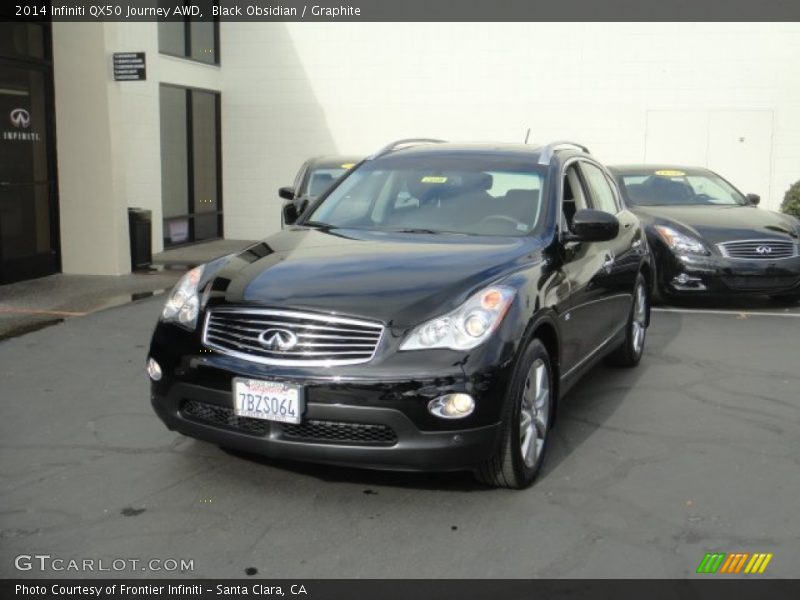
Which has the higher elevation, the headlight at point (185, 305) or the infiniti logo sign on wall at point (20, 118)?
the infiniti logo sign on wall at point (20, 118)

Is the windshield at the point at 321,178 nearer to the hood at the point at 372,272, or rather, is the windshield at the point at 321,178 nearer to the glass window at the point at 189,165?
the glass window at the point at 189,165

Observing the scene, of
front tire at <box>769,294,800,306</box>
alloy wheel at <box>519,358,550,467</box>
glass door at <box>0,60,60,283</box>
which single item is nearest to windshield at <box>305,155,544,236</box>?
alloy wheel at <box>519,358,550,467</box>

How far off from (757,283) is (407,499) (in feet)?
20.9

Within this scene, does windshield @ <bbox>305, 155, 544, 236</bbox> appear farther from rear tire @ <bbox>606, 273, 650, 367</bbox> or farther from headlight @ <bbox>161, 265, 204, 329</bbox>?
rear tire @ <bbox>606, 273, 650, 367</bbox>

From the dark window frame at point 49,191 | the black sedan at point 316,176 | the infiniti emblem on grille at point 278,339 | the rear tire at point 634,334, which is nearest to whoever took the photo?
the infiniti emblem on grille at point 278,339

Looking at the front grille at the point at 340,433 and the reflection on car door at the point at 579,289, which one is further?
the reflection on car door at the point at 579,289

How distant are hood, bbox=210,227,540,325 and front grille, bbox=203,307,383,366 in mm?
52

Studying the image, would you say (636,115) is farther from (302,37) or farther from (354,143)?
(302,37)

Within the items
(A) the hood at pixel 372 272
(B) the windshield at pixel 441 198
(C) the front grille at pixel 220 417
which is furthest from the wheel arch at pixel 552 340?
(C) the front grille at pixel 220 417

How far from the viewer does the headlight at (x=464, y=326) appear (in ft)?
13.4

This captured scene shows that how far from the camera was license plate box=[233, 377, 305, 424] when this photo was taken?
159 inches

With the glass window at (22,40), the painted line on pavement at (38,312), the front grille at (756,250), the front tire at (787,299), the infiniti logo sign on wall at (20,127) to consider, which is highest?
the glass window at (22,40)

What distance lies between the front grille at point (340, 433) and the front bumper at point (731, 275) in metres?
6.33

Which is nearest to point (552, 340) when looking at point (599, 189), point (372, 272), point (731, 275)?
point (372, 272)
